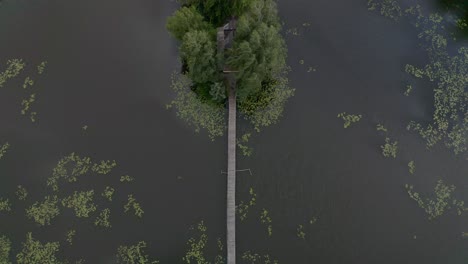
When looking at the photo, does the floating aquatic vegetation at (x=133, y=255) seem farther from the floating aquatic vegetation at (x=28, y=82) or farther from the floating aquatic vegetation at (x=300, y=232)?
the floating aquatic vegetation at (x=28, y=82)

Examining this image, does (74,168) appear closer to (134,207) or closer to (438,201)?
(134,207)

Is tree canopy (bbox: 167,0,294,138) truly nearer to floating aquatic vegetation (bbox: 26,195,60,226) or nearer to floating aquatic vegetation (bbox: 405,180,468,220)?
floating aquatic vegetation (bbox: 26,195,60,226)

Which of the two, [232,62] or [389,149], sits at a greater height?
[232,62]

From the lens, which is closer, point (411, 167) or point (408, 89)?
point (411, 167)

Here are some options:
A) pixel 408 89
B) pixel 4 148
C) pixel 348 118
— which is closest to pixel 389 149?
pixel 348 118

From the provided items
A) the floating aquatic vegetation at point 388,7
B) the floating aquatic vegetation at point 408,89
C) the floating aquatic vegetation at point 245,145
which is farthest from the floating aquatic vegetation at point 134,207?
the floating aquatic vegetation at point 388,7

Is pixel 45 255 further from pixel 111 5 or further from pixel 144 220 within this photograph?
pixel 111 5

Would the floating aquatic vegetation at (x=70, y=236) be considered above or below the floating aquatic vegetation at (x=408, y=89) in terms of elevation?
below
